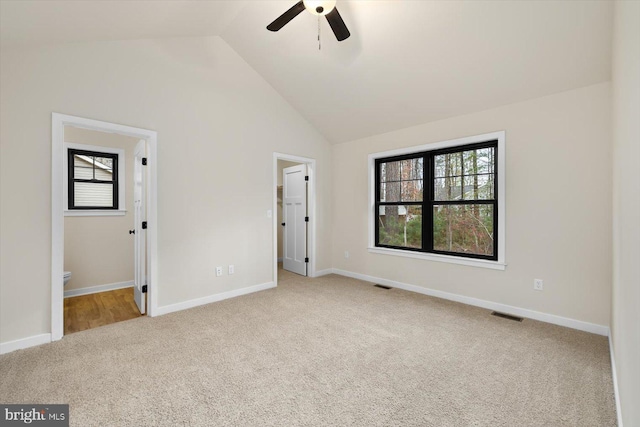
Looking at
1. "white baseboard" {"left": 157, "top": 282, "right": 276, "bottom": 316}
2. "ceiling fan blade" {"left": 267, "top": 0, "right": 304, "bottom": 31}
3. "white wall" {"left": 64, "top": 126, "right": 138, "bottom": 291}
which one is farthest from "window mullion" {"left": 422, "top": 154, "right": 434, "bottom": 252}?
"white wall" {"left": 64, "top": 126, "right": 138, "bottom": 291}

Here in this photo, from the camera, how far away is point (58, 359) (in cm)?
238

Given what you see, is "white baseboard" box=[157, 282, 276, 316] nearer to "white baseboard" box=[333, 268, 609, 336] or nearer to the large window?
"white baseboard" box=[333, 268, 609, 336]

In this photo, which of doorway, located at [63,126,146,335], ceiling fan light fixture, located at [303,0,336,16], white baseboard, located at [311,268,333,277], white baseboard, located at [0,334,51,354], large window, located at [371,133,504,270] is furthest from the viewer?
white baseboard, located at [311,268,333,277]

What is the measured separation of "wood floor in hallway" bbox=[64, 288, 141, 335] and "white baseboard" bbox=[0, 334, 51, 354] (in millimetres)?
219

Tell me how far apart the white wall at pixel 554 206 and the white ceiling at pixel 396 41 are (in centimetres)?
Result: 21

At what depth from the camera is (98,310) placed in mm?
3561

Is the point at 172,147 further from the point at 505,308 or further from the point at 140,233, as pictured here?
the point at 505,308

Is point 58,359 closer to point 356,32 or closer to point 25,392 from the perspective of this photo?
point 25,392

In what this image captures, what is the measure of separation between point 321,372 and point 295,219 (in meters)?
3.55

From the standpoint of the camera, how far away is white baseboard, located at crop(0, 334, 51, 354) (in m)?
2.47

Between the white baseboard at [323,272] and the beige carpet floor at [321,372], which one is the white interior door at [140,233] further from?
the white baseboard at [323,272]

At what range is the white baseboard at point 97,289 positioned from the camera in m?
4.11

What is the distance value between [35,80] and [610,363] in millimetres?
5297

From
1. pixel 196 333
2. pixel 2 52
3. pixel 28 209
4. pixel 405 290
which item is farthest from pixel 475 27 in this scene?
pixel 28 209
